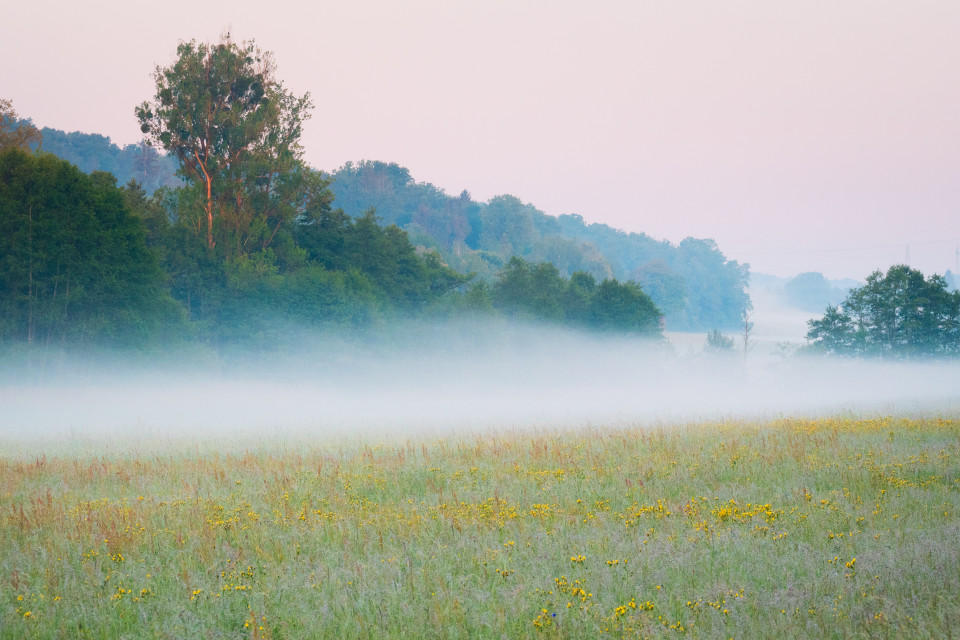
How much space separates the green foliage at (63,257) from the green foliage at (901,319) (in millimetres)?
67544

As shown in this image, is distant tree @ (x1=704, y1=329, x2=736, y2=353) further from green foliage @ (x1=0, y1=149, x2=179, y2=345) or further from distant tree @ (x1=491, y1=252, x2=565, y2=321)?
green foliage @ (x1=0, y1=149, x2=179, y2=345)

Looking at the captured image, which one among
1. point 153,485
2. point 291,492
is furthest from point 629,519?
point 153,485

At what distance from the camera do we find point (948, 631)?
562 centimetres

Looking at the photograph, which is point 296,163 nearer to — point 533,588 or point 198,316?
point 198,316

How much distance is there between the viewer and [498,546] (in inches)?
321

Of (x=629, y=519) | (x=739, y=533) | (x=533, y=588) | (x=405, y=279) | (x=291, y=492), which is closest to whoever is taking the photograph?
(x=533, y=588)

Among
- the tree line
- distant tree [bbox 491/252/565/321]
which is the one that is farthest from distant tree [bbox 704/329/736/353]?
the tree line

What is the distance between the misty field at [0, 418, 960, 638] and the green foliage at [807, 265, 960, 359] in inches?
2538

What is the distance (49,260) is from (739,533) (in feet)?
146

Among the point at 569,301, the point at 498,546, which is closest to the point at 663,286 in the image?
the point at 569,301

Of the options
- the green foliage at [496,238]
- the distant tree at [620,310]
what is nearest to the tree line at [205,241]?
the distant tree at [620,310]

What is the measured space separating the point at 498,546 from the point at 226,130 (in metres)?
50.5

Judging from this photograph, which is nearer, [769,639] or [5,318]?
[769,639]

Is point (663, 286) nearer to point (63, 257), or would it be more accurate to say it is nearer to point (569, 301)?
point (569, 301)
